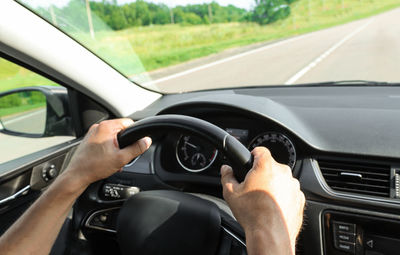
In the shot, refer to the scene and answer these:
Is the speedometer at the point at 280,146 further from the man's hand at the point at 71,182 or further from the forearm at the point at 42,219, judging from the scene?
the forearm at the point at 42,219

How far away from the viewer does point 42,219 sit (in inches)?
52.4

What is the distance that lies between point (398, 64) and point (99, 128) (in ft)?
20.6

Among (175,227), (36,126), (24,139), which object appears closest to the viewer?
(175,227)

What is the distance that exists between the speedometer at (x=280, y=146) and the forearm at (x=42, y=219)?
49.1 inches

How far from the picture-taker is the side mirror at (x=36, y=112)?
2678mm

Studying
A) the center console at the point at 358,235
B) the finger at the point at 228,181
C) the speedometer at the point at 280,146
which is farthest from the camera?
the speedometer at the point at 280,146

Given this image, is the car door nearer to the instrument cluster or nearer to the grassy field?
the grassy field

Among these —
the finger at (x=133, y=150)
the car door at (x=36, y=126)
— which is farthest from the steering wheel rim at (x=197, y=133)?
the car door at (x=36, y=126)

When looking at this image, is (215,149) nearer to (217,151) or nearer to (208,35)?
(217,151)

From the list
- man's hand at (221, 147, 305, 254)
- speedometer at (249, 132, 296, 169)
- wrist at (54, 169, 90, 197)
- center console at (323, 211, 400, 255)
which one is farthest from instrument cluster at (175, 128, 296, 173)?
man's hand at (221, 147, 305, 254)

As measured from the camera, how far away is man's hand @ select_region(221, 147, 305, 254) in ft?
3.08

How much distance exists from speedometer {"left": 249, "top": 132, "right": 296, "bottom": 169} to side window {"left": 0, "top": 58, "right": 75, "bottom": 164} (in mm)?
1539

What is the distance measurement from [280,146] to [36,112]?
195 centimetres

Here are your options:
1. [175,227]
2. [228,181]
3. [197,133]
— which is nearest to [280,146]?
[175,227]
